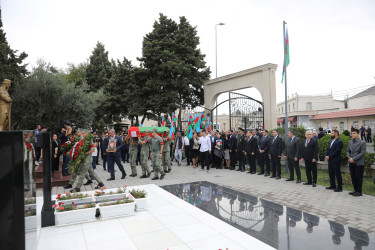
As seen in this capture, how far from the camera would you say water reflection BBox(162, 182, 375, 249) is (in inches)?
160

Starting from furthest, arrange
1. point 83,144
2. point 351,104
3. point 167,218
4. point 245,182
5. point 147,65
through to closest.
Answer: point 351,104
point 147,65
point 245,182
point 83,144
point 167,218

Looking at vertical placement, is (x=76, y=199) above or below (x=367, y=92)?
below

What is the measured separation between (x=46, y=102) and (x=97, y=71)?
48.6 feet

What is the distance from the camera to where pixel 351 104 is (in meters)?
42.2

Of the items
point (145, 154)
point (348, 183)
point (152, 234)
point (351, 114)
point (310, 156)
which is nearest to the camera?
point (152, 234)

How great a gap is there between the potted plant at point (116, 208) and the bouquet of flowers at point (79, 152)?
7.21 ft

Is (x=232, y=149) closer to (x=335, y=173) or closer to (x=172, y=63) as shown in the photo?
(x=335, y=173)

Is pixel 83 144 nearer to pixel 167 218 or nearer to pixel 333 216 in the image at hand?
pixel 167 218

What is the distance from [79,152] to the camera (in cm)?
717

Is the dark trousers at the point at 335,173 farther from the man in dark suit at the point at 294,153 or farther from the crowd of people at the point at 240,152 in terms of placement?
the man in dark suit at the point at 294,153

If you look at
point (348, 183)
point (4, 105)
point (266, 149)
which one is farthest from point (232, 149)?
point (4, 105)

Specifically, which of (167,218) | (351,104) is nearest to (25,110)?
(167,218)

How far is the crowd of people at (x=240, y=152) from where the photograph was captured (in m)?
7.42

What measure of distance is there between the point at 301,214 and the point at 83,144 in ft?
19.7
